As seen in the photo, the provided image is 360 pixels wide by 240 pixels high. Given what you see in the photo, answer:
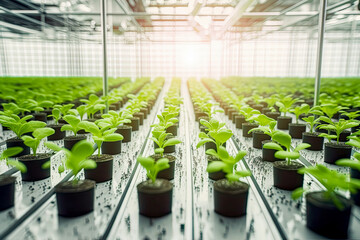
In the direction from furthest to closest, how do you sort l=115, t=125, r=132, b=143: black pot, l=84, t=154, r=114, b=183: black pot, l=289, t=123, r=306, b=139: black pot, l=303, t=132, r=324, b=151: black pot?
l=289, t=123, r=306, b=139: black pot
l=115, t=125, r=132, b=143: black pot
l=303, t=132, r=324, b=151: black pot
l=84, t=154, r=114, b=183: black pot

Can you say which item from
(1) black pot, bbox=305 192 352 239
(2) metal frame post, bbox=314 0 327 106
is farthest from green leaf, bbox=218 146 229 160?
(2) metal frame post, bbox=314 0 327 106

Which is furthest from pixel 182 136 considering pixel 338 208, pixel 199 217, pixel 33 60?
pixel 33 60

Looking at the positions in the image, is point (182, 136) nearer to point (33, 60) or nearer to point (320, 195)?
point (320, 195)

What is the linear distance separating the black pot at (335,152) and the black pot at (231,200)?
1.09 m

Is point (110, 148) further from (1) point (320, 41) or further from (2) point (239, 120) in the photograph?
(1) point (320, 41)

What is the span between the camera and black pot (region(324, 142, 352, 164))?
201 cm

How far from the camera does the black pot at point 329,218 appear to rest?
109cm

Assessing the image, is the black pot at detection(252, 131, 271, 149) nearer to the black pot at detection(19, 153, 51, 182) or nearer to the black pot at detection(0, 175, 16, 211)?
the black pot at detection(19, 153, 51, 182)

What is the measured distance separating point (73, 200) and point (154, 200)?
0.37 m

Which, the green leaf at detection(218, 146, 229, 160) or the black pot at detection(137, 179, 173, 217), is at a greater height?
the green leaf at detection(218, 146, 229, 160)

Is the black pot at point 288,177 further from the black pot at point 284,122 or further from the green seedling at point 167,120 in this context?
the black pot at point 284,122

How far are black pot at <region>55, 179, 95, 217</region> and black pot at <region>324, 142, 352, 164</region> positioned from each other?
171 centimetres

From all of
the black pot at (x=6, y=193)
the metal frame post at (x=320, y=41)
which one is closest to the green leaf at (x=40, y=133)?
the black pot at (x=6, y=193)

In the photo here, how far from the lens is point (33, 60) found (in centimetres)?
2262
